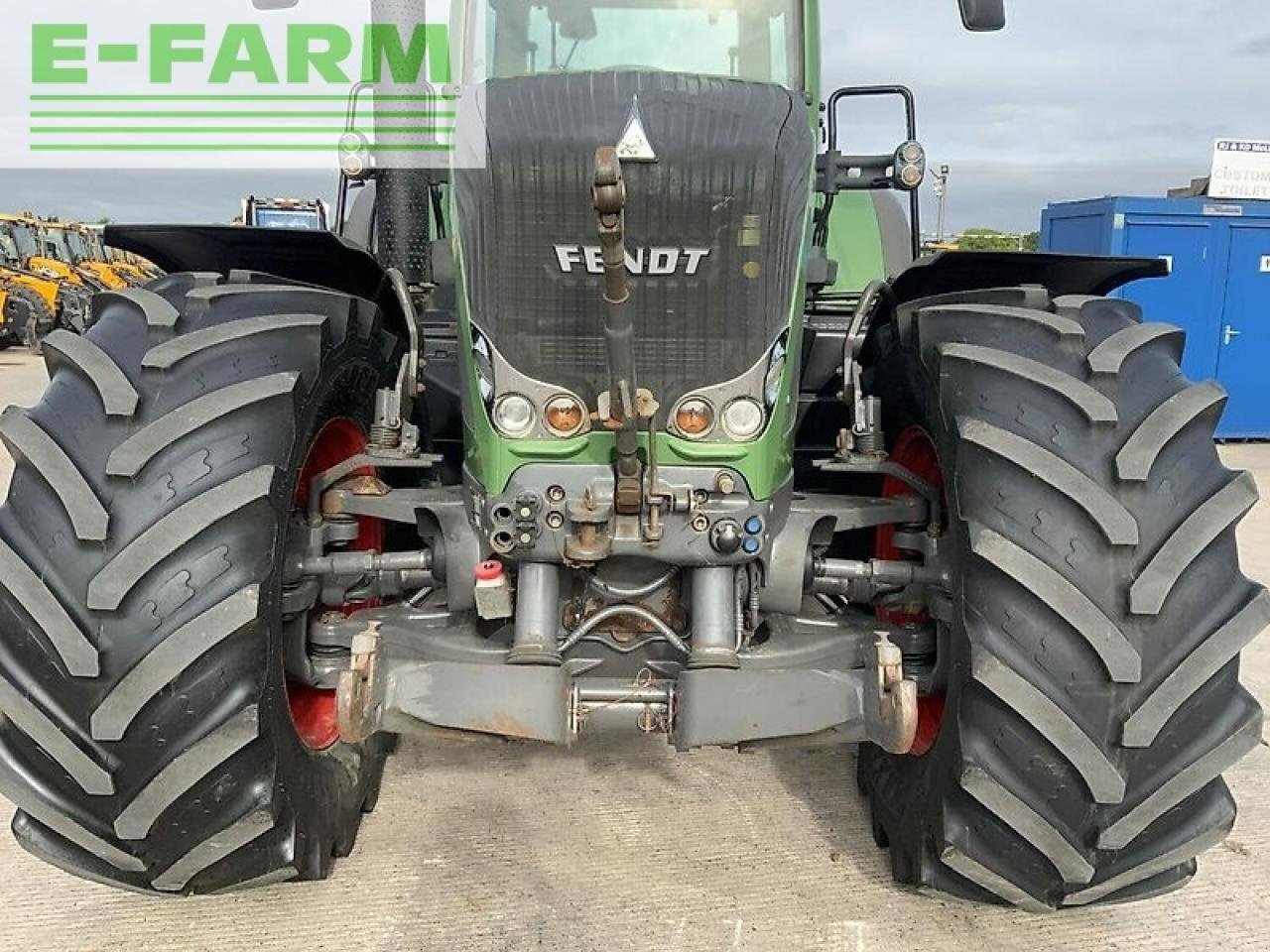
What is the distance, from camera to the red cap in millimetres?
2469

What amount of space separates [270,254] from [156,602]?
135cm

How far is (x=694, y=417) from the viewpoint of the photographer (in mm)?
2479

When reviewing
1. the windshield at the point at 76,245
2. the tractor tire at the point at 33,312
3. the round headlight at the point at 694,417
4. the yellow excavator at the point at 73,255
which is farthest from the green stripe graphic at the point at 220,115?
the windshield at the point at 76,245

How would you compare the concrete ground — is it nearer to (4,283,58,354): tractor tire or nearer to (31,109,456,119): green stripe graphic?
(31,109,456,119): green stripe graphic

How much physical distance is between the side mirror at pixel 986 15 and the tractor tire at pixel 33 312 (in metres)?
19.1

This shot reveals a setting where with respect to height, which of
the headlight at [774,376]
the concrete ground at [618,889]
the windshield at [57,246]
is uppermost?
the windshield at [57,246]

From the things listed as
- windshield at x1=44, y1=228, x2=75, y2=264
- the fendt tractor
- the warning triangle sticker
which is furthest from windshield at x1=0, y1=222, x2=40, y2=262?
the warning triangle sticker

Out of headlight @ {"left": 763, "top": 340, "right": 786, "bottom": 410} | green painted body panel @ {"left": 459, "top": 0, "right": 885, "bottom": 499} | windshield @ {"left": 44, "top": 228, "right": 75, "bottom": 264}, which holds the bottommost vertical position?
green painted body panel @ {"left": 459, "top": 0, "right": 885, "bottom": 499}

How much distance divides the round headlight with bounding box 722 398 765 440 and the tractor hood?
7 cm

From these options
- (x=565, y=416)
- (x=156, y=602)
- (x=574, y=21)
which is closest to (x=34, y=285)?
(x=574, y=21)

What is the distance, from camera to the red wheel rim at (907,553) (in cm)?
271

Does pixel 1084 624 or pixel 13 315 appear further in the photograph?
pixel 13 315

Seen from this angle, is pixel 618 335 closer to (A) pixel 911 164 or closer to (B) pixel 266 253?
(B) pixel 266 253

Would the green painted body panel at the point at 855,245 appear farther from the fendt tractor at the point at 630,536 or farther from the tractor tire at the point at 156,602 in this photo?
the tractor tire at the point at 156,602
